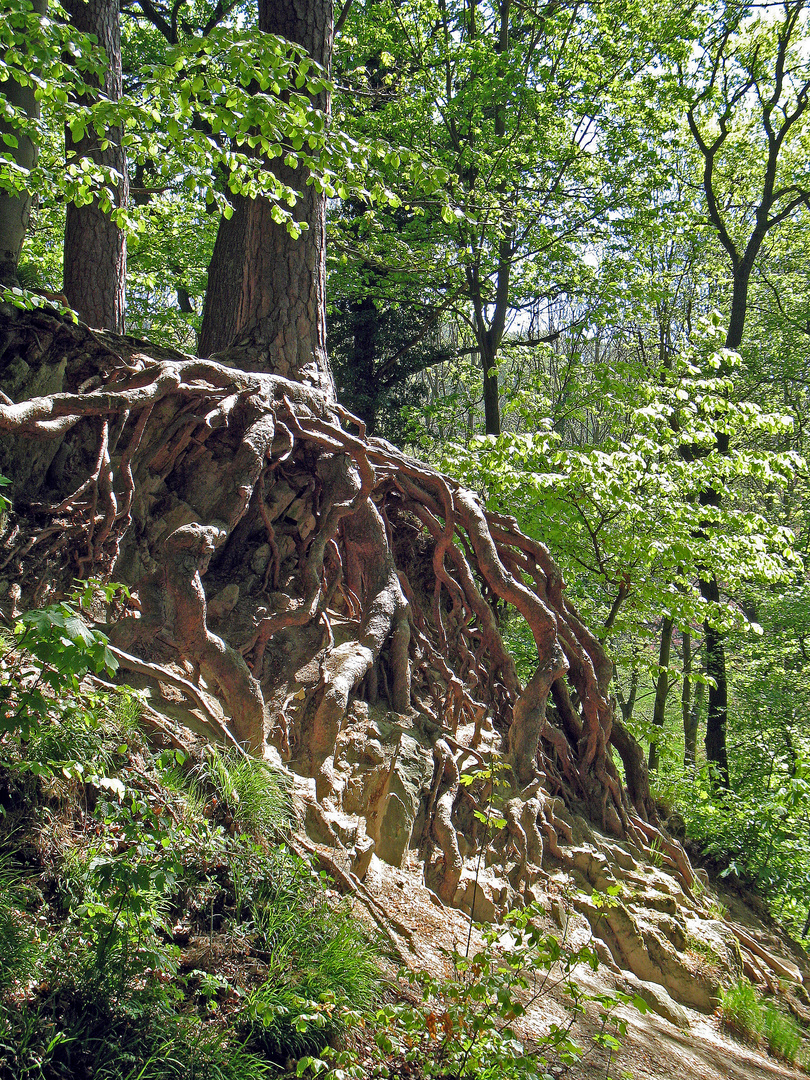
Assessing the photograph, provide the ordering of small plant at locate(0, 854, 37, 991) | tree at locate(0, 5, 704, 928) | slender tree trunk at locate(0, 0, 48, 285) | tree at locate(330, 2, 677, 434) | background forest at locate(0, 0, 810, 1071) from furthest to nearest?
tree at locate(330, 2, 677, 434) → background forest at locate(0, 0, 810, 1071) → slender tree trunk at locate(0, 0, 48, 285) → tree at locate(0, 5, 704, 928) → small plant at locate(0, 854, 37, 991)

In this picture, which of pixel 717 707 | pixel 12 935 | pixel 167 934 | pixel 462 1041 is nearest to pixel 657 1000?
pixel 462 1041

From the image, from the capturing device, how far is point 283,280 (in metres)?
6.27

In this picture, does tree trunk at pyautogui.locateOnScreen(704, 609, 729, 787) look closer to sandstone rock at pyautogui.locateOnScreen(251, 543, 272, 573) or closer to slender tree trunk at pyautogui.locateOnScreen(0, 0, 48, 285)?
sandstone rock at pyautogui.locateOnScreen(251, 543, 272, 573)

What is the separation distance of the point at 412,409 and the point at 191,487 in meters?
10.2

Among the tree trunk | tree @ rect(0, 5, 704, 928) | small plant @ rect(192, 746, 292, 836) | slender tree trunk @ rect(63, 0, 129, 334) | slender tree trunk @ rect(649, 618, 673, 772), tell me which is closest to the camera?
small plant @ rect(192, 746, 292, 836)

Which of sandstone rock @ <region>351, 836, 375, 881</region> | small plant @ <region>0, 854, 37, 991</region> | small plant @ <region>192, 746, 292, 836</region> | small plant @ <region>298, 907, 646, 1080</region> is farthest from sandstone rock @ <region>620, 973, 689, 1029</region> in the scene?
small plant @ <region>0, 854, 37, 991</region>

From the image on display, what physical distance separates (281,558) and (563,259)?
1024cm

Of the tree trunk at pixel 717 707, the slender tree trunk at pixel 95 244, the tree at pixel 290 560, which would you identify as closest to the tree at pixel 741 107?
the tree trunk at pixel 717 707

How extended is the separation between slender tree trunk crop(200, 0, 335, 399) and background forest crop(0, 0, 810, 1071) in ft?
0.32

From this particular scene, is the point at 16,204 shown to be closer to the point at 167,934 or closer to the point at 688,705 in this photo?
the point at 167,934

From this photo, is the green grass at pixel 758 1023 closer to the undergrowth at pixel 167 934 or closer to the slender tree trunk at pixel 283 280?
the undergrowth at pixel 167 934

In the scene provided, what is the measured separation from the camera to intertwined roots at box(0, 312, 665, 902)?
13.4 ft

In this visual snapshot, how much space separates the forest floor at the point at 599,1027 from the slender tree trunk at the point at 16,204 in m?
4.79

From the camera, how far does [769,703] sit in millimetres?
11312
